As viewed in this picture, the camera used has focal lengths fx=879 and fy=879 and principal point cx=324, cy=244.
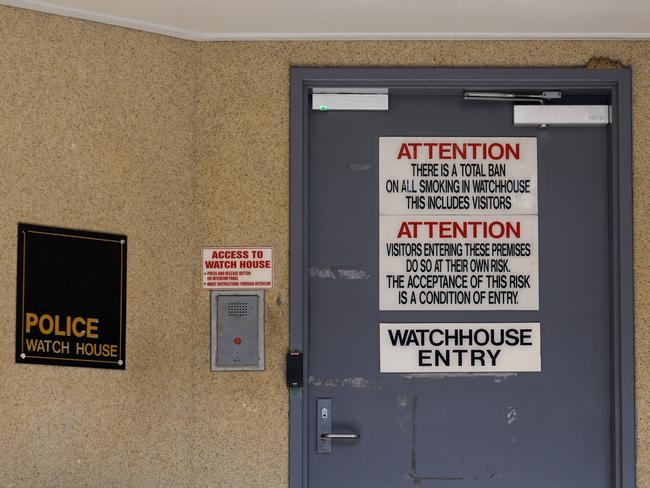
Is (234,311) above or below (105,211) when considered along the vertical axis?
below

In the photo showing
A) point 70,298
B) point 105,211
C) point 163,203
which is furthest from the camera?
point 163,203

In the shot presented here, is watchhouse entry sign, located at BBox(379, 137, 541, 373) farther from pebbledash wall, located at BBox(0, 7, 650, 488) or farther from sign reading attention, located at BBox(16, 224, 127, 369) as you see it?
sign reading attention, located at BBox(16, 224, 127, 369)

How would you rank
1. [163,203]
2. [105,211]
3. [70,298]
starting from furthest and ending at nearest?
[163,203]
[105,211]
[70,298]

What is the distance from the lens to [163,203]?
13.7 ft

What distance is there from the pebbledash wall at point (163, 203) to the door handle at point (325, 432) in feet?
0.60

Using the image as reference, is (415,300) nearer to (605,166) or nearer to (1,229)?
(605,166)

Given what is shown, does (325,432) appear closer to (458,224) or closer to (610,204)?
(458,224)

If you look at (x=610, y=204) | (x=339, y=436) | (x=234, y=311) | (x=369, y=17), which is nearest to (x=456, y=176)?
(x=610, y=204)

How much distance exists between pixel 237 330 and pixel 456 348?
1070 mm

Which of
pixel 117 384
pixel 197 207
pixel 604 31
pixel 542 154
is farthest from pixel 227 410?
pixel 604 31

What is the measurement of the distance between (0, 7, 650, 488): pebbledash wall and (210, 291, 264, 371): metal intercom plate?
4 centimetres

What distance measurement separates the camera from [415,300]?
4305 mm

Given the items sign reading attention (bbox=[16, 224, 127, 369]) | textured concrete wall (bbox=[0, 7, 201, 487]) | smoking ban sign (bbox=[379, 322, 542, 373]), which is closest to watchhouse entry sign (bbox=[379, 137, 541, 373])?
smoking ban sign (bbox=[379, 322, 542, 373])

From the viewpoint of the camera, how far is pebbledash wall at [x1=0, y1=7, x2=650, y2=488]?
3855 millimetres
